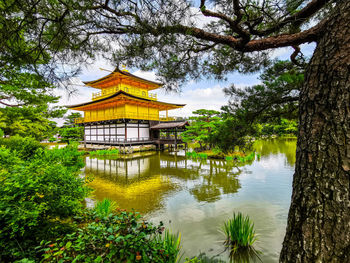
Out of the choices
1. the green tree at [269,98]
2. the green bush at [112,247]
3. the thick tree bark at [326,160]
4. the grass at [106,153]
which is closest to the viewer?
the thick tree bark at [326,160]

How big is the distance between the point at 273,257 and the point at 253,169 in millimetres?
6292

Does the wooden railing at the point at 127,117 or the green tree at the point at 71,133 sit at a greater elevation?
the wooden railing at the point at 127,117

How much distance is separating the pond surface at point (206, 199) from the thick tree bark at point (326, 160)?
1.97m

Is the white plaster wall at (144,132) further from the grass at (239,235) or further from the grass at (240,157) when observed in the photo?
the grass at (239,235)

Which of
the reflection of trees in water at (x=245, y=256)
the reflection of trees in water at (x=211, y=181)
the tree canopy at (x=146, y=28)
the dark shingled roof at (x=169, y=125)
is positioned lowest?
the reflection of trees in water at (x=211, y=181)

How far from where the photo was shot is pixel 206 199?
4.95 meters

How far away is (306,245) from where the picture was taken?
3.78 ft

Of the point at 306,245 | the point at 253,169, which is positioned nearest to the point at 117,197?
the point at 306,245

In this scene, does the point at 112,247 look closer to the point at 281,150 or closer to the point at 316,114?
the point at 316,114

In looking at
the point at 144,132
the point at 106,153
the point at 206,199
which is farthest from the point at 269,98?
the point at 144,132

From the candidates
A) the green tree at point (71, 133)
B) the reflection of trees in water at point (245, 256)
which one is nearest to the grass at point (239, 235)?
the reflection of trees in water at point (245, 256)

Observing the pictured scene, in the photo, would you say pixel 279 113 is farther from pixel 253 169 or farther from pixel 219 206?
pixel 253 169

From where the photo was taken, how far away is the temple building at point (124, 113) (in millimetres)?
15672

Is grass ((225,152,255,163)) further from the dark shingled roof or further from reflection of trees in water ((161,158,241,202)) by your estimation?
the dark shingled roof
